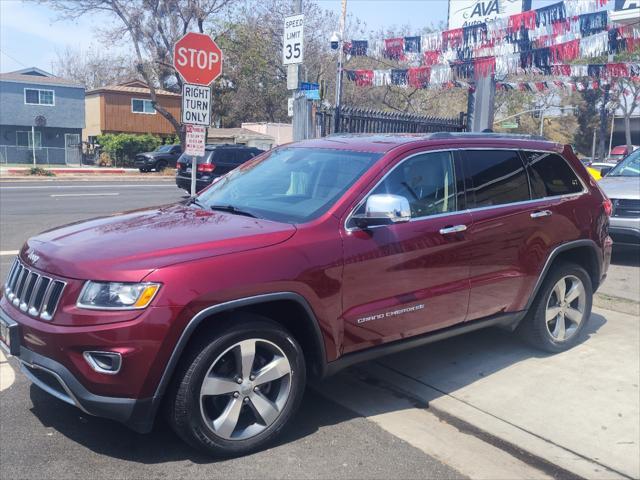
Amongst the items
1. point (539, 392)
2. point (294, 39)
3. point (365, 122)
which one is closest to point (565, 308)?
point (539, 392)

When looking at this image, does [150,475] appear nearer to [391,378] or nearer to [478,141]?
[391,378]

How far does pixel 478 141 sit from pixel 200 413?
2.91 metres

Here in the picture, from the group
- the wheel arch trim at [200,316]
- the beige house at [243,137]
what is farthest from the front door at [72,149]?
the wheel arch trim at [200,316]

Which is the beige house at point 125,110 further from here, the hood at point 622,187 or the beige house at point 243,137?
the hood at point 622,187

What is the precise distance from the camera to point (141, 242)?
3.43 meters

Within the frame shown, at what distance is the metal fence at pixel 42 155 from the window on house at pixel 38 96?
3.88 m

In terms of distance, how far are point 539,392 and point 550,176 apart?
183 centimetres

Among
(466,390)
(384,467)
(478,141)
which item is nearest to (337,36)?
(478,141)

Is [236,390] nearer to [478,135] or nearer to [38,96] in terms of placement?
[478,135]

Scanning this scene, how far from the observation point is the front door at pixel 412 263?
388 cm

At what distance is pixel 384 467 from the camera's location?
11.6 feet

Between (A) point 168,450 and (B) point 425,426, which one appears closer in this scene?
(A) point 168,450

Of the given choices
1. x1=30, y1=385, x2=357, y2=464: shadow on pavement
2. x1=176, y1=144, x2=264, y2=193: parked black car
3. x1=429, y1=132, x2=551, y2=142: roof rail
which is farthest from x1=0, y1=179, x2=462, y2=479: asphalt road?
x1=176, y1=144, x2=264, y2=193: parked black car

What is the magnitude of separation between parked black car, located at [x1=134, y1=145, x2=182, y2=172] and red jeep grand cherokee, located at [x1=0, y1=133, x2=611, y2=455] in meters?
32.3
